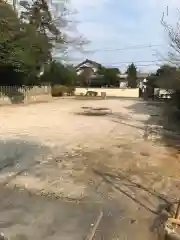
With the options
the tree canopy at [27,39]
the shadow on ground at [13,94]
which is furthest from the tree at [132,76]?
the shadow on ground at [13,94]

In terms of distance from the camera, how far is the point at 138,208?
4.89m

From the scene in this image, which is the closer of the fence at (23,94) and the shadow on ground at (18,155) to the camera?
the shadow on ground at (18,155)

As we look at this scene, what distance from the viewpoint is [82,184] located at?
592 centimetres

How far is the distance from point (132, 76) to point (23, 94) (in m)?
26.9

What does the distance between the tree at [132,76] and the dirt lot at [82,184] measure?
132 feet

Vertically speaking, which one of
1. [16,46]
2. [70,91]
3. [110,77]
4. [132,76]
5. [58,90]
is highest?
[16,46]

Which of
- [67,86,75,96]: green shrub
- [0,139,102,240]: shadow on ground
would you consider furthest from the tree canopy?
[0,139,102,240]: shadow on ground

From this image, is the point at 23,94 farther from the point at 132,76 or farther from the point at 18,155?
the point at 132,76

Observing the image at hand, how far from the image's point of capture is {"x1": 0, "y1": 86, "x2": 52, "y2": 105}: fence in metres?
24.4

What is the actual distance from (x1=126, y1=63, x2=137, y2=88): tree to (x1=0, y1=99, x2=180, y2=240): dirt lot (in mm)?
40224

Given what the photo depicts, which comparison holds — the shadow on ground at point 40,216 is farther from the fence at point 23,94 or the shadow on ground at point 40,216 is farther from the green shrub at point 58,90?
the green shrub at point 58,90

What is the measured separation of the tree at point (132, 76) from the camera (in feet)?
165

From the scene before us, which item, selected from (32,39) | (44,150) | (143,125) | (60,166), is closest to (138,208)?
(60,166)

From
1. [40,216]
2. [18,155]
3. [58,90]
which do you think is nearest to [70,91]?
[58,90]
